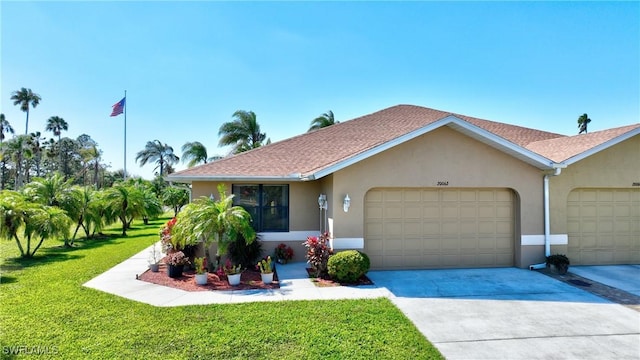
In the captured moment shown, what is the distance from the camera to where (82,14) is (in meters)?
10.7

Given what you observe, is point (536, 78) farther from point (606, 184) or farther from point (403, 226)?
point (403, 226)

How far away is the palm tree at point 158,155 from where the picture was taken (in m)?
52.3

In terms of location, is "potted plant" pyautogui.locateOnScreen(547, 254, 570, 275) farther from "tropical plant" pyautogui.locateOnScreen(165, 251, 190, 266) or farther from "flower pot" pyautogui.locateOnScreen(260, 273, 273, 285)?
"tropical plant" pyautogui.locateOnScreen(165, 251, 190, 266)

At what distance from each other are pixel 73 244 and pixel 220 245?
12.0 metres

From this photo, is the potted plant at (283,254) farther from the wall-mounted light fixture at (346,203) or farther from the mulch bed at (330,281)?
the wall-mounted light fixture at (346,203)

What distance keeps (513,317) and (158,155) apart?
56.9 metres

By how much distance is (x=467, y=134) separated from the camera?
10000 millimetres

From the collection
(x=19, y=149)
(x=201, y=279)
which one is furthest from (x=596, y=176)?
(x=19, y=149)

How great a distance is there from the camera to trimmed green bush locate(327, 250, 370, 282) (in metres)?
8.62

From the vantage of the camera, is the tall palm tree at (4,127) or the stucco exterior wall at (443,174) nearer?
Answer: the stucco exterior wall at (443,174)

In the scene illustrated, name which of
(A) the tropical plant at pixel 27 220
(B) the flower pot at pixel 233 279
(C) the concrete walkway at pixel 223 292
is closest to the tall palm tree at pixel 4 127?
(A) the tropical plant at pixel 27 220

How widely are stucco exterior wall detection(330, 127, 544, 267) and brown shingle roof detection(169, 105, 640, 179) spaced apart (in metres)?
0.65

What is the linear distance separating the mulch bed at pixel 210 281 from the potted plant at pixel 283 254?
3.54 feet

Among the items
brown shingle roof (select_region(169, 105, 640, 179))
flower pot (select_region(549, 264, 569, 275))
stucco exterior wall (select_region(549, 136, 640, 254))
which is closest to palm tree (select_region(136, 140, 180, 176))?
brown shingle roof (select_region(169, 105, 640, 179))
